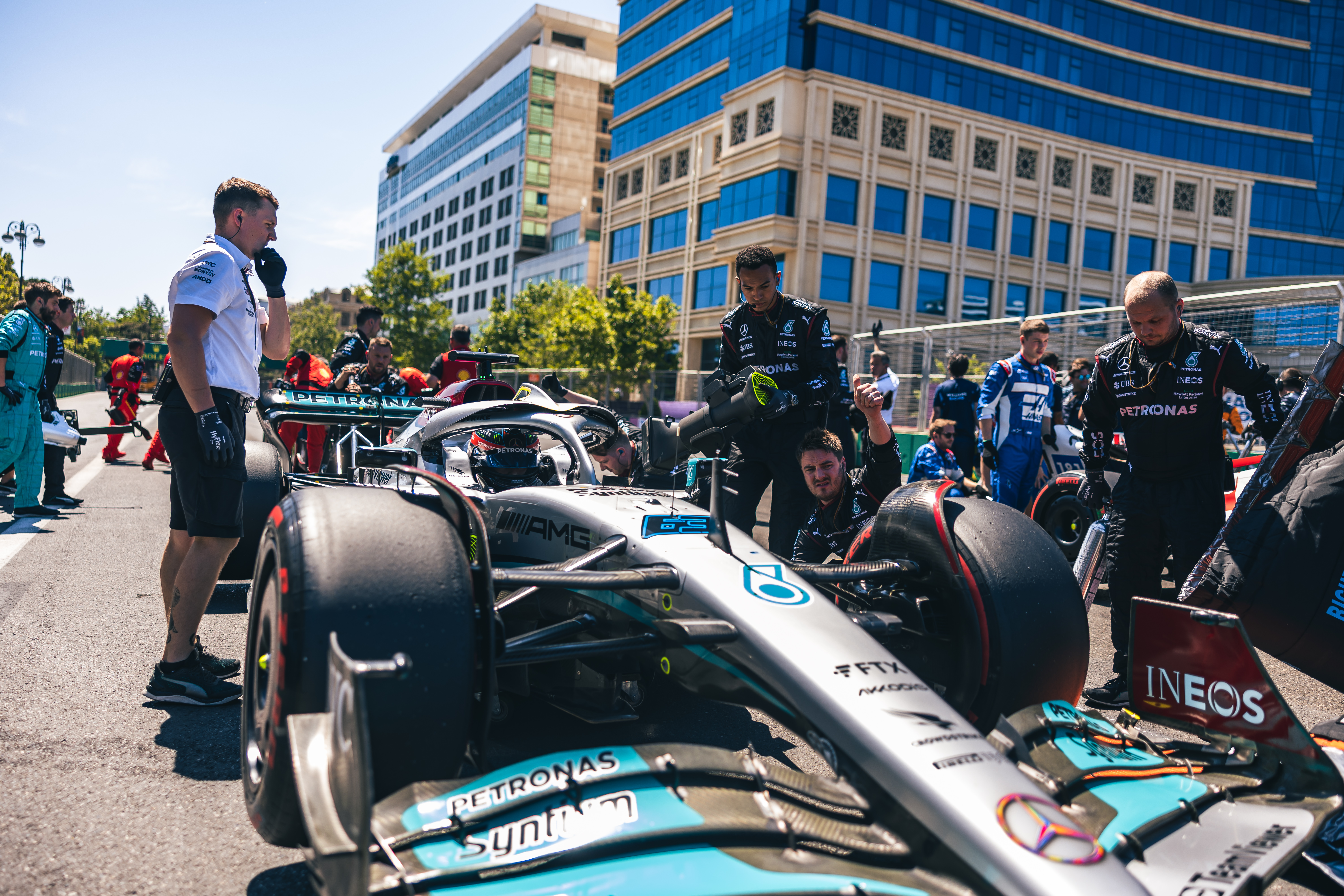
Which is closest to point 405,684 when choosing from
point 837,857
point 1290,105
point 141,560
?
point 837,857

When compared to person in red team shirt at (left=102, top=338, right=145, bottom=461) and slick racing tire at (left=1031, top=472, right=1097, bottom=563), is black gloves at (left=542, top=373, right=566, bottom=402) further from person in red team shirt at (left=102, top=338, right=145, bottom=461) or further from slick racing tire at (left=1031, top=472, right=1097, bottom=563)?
person in red team shirt at (left=102, top=338, right=145, bottom=461)

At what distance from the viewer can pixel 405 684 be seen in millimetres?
1767

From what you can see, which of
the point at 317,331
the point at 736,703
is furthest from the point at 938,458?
the point at 317,331

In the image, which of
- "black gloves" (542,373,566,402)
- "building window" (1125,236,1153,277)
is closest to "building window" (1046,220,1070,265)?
"building window" (1125,236,1153,277)

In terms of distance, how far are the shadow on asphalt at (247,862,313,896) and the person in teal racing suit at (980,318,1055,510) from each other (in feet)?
18.5

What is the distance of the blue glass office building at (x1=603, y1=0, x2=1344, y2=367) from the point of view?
34.2 m

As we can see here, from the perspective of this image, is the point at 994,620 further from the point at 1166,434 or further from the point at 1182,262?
the point at 1182,262

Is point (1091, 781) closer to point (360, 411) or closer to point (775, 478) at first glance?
point (775, 478)

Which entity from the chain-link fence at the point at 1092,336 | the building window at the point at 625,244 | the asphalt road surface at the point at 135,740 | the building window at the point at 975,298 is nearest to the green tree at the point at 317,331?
the building window at the point at 625,244

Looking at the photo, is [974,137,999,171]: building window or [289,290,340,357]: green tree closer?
[974,137,999,171]: building window

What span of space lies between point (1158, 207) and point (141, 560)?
44.4 meters

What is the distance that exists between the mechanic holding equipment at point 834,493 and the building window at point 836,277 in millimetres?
31192

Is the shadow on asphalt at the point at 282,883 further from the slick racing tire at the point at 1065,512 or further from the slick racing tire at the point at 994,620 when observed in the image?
the slick racing tire at the point at 1065,512

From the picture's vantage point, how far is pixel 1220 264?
4228 cm
